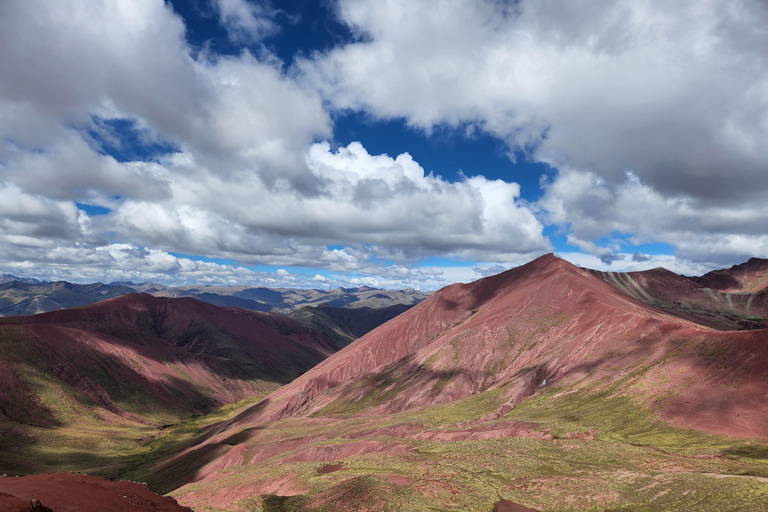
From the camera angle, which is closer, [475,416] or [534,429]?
[534,429]

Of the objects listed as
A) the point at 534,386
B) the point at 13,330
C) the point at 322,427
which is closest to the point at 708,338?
the point at 534,386

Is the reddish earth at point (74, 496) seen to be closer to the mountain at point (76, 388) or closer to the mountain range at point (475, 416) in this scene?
the mountain range at point (475, 416)

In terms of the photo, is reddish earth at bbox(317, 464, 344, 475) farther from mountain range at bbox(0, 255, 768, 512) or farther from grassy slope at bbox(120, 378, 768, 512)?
mountain range at bbox(0, 255, 768, 512)

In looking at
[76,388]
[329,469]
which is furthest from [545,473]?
[76,388]

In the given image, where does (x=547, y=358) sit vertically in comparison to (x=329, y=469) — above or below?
above

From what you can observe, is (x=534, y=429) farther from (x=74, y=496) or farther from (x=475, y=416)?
(x=74, y=496)

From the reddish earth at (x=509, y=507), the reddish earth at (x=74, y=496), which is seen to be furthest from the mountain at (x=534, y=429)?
the reddish earth at (x=74, y=496)

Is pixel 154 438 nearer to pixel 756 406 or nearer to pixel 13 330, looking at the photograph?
pixel 13 330
